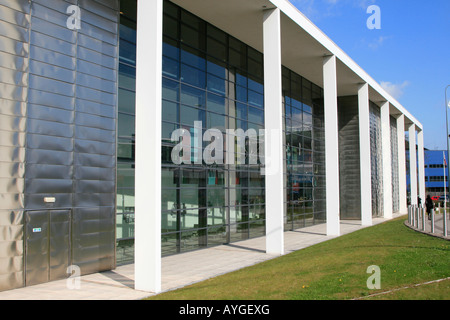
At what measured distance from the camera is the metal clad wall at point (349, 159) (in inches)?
1249

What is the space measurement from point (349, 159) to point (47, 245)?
2607cm

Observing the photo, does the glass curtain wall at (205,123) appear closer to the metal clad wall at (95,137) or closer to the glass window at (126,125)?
the glass window at (126,125)

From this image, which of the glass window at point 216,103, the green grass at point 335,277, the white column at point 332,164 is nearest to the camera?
the green grass at point 335,277

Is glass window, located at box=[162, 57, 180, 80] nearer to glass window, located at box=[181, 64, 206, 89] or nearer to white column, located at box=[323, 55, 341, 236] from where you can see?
glass window, located at box=[181, 64, 206, 89]

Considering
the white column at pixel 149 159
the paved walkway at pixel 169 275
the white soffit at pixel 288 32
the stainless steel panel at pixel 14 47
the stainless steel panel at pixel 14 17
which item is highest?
the white soffit at pixel 288 32

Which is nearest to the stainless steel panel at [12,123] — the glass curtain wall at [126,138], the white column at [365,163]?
the glass curtain wall at [126,138]

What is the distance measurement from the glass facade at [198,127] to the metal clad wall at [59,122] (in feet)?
3.24

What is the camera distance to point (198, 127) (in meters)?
17.1

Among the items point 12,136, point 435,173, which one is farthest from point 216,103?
point 435,173

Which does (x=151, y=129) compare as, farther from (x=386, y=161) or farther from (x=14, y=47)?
(x=386, y=161)

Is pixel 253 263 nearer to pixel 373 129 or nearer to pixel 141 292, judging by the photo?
pixel 141 292

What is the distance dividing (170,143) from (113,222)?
4135mm

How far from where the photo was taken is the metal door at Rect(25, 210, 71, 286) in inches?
412

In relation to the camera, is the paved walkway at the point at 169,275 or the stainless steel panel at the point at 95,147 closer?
the paved walkway at the point at 169,275
